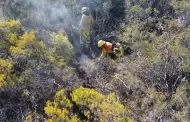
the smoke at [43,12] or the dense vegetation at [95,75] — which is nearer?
the dense vegetation at [95,75]

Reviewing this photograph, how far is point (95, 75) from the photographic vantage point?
700cm

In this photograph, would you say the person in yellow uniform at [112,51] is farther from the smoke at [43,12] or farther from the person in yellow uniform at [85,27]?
the smoke at [43,12]

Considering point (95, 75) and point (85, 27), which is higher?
point (85, 27)

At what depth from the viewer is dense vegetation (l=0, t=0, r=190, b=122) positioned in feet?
18.5

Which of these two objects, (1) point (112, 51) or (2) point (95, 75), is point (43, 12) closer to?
(1) point (112, 51)

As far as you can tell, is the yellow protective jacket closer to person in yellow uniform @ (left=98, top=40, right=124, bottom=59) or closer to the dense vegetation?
person in yellow uniform @ (left=98, top=40, right=124, bottom=59)

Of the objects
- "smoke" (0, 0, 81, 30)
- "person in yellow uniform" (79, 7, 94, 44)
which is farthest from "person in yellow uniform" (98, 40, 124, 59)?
"smoke" (0, 0, 81, 30)

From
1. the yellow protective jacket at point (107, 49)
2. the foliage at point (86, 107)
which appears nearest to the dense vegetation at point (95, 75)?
the foliage at point (86, 107)

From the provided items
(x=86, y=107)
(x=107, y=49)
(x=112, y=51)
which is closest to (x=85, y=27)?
(x=107, y=49)

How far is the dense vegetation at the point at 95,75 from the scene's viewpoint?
5.63m

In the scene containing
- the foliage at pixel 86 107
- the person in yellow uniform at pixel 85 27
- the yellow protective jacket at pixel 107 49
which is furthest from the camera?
the person in yellow uniform at pixel 85 27

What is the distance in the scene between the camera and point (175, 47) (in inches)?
272

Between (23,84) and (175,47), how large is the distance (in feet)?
12.7

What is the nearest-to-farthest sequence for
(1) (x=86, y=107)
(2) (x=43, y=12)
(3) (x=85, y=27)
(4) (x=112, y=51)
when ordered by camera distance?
(1) (x=86, y=107) → (4) (x=112, y=51) → (3) (x=85, y=27) → (2) (x=43, y=12)
